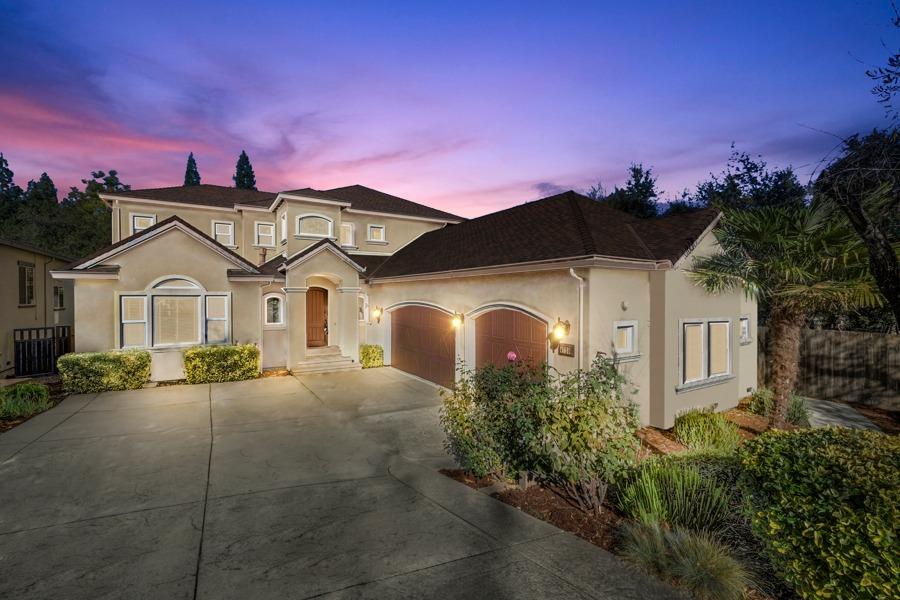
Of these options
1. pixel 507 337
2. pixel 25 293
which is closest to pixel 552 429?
pixel 507 337

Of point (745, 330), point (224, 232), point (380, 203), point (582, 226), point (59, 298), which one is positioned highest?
point (380, 203)

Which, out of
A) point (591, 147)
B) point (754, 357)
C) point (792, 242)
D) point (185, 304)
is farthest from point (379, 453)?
point (591, 147)

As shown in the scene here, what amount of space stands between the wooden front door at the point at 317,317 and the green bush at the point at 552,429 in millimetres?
13069

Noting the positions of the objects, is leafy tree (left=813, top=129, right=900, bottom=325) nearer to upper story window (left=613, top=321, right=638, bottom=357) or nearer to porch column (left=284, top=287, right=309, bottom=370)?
upper story window (left=613, top=321, right=638, bottom=357)

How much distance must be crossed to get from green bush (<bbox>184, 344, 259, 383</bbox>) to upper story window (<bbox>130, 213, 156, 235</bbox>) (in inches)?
379

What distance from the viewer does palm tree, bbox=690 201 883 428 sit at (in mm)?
7988

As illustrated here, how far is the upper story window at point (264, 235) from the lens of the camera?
66.4 feet

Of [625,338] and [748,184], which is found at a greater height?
[748,184]

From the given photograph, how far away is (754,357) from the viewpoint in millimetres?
13156

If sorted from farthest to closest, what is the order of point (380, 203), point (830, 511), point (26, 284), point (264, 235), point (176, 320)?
point (380, 203) < point (264, 235) < point (26, 284) < point (176, 320) < point (830, 511)

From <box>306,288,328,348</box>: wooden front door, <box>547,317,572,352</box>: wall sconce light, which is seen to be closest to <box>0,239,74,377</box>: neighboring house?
<box>306,288,328,348</box>: wooden front door

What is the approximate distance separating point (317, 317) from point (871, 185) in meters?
17.0

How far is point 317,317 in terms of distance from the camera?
704 inches

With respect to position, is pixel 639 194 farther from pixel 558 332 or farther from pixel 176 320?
pixel 176 320
